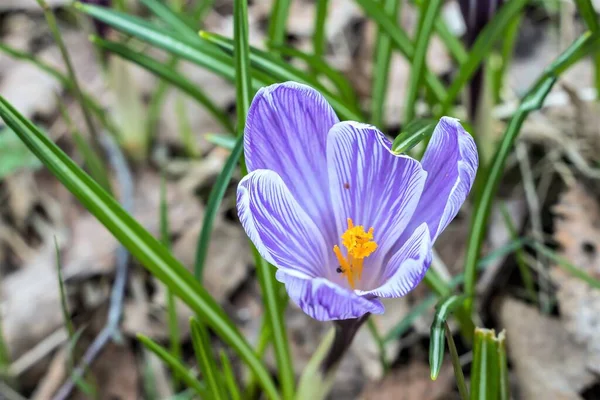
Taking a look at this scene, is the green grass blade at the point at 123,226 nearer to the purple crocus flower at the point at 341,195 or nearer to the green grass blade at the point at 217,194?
the green grass blade at the point at 217,194

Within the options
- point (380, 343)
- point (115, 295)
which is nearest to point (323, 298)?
point (380, 343)

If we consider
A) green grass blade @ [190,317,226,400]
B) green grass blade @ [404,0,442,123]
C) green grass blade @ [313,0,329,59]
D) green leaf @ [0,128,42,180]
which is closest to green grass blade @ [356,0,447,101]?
green grass blade @ [404,0,442,123]

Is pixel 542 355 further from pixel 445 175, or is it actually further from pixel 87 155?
pixel 87 155

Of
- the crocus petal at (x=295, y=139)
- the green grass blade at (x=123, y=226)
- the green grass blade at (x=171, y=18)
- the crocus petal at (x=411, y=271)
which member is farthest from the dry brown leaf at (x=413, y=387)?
the green grass blade at (x=171, y=18)

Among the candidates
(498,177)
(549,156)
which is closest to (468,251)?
(498,177)

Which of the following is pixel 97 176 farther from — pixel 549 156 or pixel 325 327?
pixel 549 156

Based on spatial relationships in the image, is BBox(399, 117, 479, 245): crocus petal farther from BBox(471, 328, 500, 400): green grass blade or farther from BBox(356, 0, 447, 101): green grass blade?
BBox(356, 0, 447, 101): green grass blade
